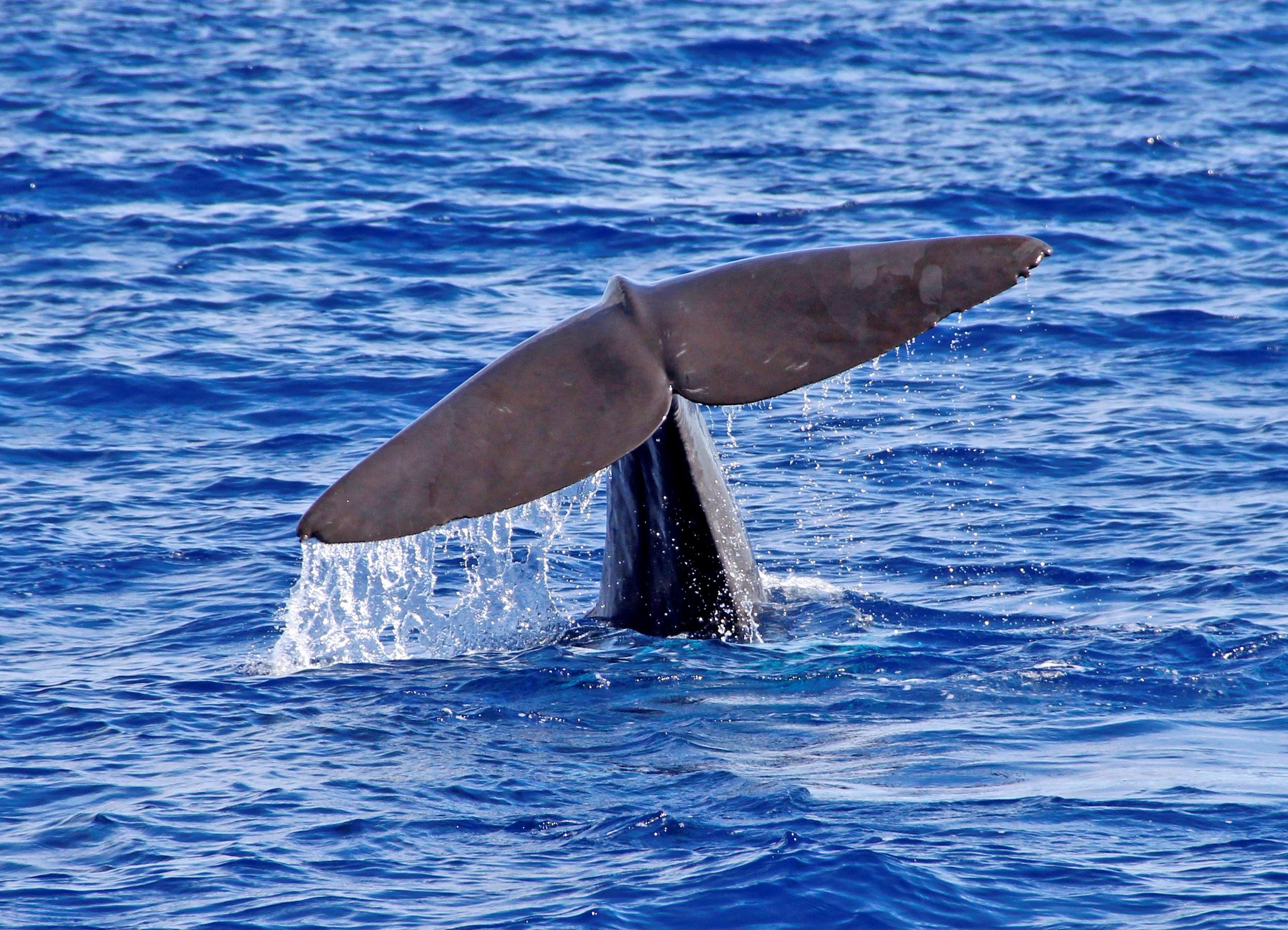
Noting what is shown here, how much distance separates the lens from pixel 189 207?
2152cm

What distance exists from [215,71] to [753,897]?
23553 millimetres

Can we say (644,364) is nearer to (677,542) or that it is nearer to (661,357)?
(661,357)

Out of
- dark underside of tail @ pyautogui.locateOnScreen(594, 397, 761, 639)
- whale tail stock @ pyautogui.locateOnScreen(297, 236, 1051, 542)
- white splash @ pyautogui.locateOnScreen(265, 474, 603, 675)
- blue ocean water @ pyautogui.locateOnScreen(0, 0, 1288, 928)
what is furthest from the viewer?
white splash @ pyautogui.locateOnScreen(265, 474, 603, 675)

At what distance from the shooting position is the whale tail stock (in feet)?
25.7

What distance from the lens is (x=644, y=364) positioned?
27.3 feet

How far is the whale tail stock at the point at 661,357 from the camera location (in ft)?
25.7

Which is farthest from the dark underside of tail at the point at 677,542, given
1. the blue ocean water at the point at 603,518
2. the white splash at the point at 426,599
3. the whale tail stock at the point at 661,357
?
the whale tail stock at the point at 661,357

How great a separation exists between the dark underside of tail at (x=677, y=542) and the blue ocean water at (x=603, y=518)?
0.25 meters

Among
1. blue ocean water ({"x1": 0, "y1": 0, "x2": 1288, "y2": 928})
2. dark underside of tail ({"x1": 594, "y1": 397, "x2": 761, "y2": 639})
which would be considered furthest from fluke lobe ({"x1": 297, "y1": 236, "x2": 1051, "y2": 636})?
blue ocean water ({"x1": 0, "y1": 0, "x2": 1288, "y2": 928})

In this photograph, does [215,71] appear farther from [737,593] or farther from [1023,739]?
[1023,739]

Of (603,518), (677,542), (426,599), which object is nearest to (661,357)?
(677,542)

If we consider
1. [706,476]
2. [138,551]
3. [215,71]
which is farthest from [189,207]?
[706,476]

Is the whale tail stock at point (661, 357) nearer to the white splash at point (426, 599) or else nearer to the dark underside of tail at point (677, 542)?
the dark underside of tail at point (677, 542)

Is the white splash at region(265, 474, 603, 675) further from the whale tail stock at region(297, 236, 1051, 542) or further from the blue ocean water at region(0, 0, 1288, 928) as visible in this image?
the whale tail stock at region(297, 236, 1051, 542)
